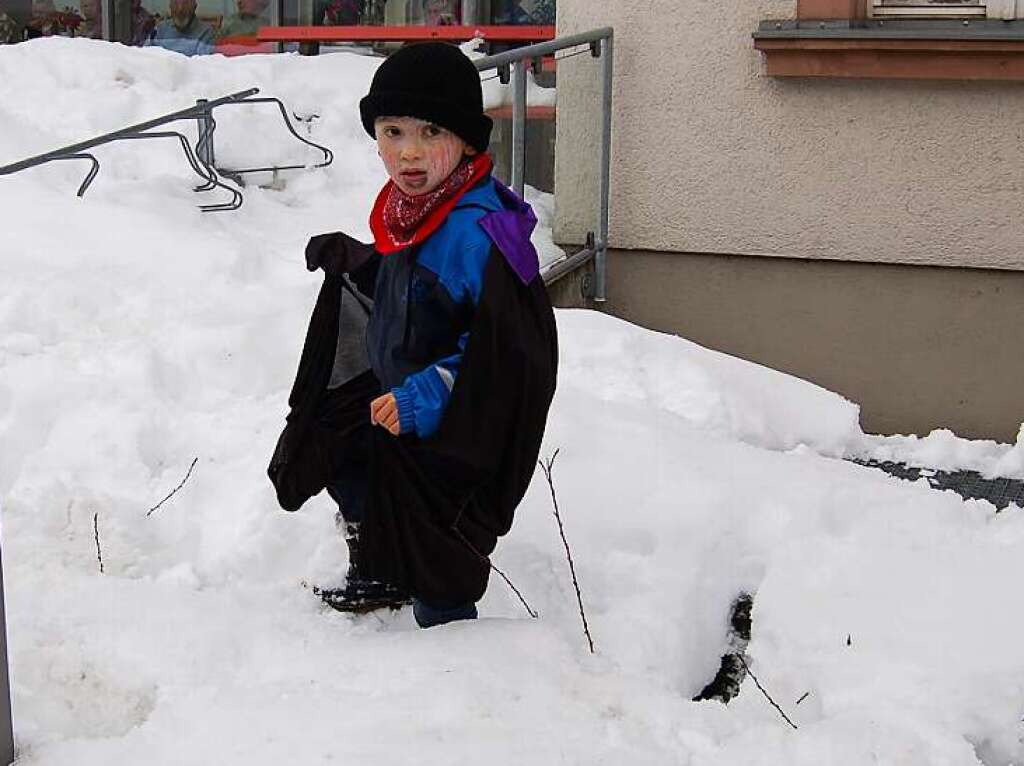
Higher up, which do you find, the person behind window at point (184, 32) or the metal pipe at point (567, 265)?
the person behind window at point (184, 32)

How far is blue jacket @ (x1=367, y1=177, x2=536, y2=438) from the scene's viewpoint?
2498mm

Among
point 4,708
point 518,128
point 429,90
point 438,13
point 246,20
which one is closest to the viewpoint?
point 4,708

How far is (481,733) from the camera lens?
2.26 metres

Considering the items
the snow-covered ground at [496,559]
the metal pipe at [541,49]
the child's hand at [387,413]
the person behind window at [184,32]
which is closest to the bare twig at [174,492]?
the snow-covered ground at [496,559]

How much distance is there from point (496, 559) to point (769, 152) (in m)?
2.73

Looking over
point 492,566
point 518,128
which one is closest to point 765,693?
point 492,566

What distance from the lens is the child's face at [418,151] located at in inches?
99.7

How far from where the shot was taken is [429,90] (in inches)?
98.0

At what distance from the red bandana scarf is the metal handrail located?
2.45 meters

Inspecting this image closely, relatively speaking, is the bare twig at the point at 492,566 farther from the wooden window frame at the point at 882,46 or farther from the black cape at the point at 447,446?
the wooden window frame at the point at 882,46

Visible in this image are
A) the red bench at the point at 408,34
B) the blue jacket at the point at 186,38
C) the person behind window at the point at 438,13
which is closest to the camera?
the red bench at the point at 408,34

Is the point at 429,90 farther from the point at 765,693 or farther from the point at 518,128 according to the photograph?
the point at 518,128

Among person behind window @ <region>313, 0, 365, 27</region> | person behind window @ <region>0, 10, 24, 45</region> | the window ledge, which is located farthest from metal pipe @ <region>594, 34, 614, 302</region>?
person behind window @ <region>0, 10, 24, 45</region>

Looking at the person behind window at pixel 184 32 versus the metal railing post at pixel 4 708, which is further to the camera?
the person behind window at pixel 184 32
